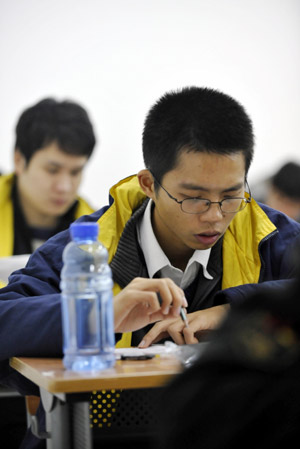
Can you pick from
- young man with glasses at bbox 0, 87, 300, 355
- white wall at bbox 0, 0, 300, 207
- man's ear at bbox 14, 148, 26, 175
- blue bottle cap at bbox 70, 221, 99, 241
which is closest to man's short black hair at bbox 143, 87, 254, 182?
young man with glasses at bbox 0, 87, 300, 355

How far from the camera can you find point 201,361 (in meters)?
0.51

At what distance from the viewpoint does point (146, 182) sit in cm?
180

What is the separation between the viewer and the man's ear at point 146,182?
179cm

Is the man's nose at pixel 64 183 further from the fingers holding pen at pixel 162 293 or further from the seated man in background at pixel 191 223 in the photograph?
the fingers holding pen at pixel 162 293

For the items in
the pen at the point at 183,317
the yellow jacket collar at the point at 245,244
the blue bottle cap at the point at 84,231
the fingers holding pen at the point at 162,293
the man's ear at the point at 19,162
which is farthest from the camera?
the man's ear at the point at 19,162

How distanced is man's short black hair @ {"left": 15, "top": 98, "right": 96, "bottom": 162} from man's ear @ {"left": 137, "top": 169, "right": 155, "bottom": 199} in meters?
1.90

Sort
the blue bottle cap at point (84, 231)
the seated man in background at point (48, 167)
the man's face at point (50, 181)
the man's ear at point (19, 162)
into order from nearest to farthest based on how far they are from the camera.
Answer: the blue bottle cap at point (84, 231), the seated man in background at point (48, 167), the man's face at point (50, 181), the man's ear at point (19, 162)

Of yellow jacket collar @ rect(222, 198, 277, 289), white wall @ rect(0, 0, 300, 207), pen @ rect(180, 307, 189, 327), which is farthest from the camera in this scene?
white wall @ rect(0, 0, 300, 207)

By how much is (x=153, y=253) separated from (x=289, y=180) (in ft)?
8.39

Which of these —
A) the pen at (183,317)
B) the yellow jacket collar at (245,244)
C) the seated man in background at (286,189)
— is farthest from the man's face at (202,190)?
the seated man in background at (286,189)

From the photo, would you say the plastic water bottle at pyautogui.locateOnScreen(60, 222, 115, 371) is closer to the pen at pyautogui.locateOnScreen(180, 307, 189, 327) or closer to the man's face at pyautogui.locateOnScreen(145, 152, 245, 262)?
the pen at pyautogui.locateOnScreen(180, 307, 189, 327)

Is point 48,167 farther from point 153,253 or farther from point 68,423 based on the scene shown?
point 68,423

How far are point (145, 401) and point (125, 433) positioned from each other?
0.23ft

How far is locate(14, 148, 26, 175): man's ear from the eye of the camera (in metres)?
3.78
